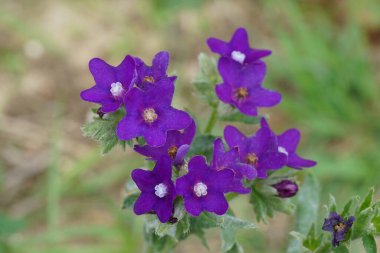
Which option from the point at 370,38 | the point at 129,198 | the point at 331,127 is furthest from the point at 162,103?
the point at 370,38

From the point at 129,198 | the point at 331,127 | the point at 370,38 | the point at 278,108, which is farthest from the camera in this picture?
the point at 370,38

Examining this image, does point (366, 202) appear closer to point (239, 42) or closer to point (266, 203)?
point (266, 203)

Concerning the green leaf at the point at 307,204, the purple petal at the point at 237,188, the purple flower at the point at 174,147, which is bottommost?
the green leaf at the point at 307,204

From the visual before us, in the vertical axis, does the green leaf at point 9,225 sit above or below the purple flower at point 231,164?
below

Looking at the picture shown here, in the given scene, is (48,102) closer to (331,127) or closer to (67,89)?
(67,89)

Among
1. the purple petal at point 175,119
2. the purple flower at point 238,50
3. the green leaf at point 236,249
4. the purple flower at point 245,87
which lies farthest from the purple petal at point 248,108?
the green leaf at point 236,249

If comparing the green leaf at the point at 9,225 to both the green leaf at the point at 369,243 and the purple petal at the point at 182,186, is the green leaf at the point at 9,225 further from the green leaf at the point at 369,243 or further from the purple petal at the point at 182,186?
the green leaf at the point at 369,243
